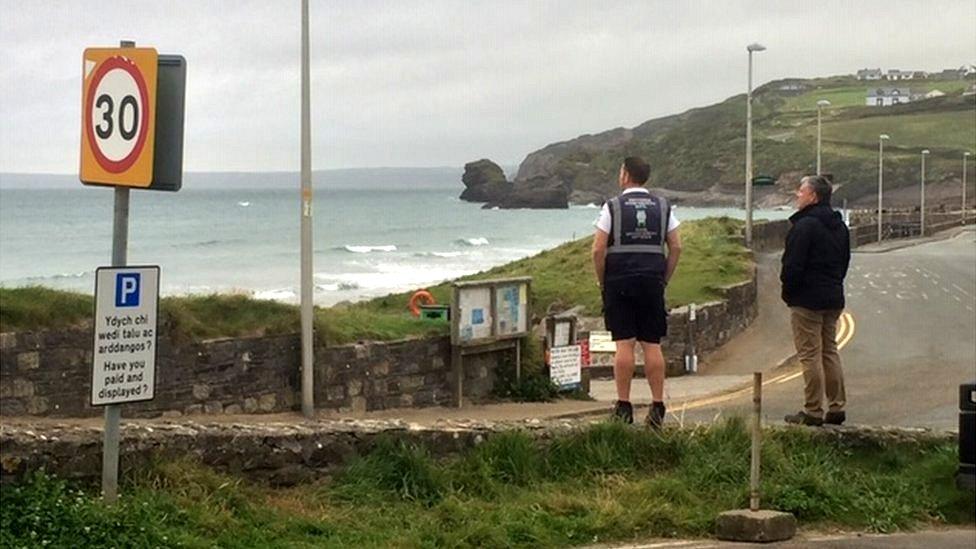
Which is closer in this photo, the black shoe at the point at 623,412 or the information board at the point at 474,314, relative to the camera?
the black shoe at the point at 623,412

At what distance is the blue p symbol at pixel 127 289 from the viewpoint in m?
6.76

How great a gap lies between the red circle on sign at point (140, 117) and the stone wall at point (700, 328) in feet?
63.6

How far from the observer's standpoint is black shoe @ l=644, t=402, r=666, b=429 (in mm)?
9359

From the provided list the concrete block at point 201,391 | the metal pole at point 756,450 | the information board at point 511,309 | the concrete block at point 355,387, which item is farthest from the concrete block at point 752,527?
the information board at point 511,309

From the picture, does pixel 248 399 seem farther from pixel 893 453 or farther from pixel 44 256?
pixel 44 256

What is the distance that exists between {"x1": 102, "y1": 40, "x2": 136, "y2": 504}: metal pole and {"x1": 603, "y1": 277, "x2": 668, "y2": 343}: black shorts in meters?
3.61

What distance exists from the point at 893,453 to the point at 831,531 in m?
1.65

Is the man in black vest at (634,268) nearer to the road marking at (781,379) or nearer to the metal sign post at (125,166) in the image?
the metal sign post at (125,166)

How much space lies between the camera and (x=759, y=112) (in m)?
194

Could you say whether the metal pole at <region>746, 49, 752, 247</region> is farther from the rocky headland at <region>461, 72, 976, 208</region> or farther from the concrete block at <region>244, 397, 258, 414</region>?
the rocky headland at <region>461, 72, 976, 208</region>

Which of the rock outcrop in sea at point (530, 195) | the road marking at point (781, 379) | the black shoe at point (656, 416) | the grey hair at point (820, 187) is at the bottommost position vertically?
the road marking at point (781, 379)

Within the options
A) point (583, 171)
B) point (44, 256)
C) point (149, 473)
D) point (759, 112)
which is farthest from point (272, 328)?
point (759, 112)

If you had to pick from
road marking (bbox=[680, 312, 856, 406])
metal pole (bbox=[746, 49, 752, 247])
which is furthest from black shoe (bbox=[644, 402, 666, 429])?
metal pole (bbox=[746, 49, 752, 247])

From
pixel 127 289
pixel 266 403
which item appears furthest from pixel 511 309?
pixel 127 289
